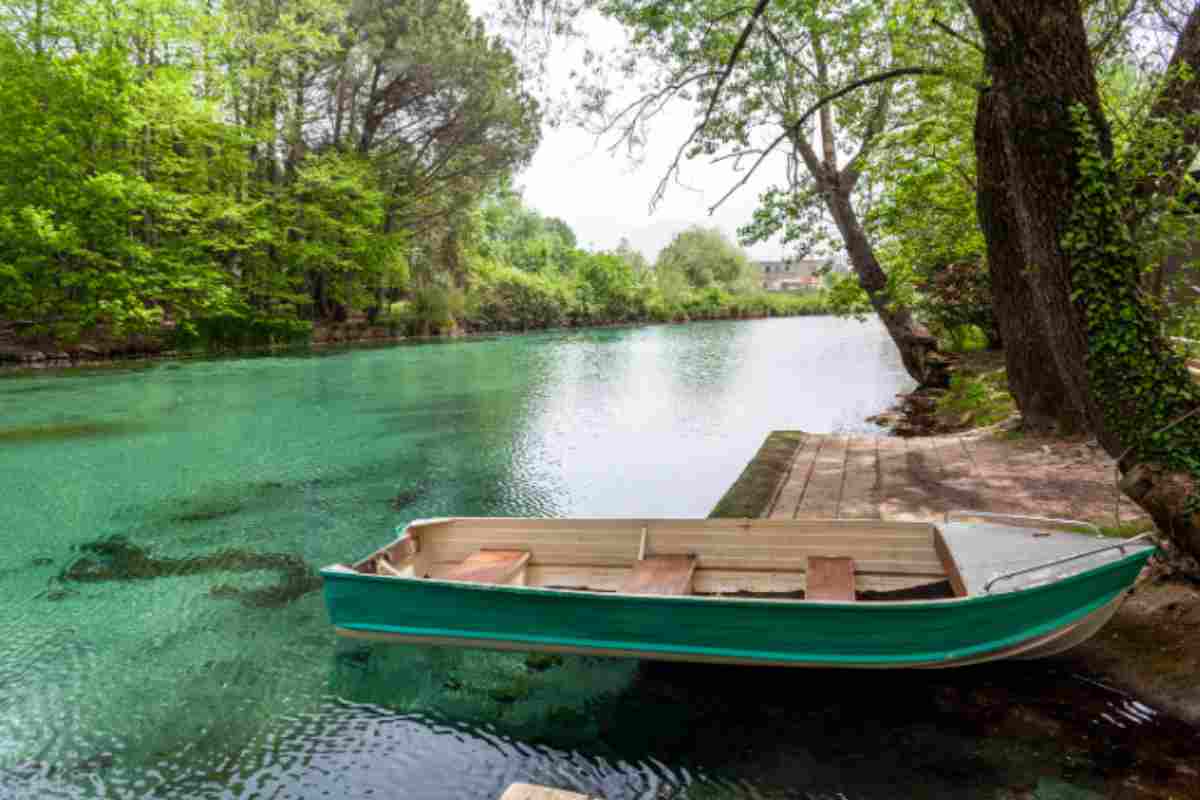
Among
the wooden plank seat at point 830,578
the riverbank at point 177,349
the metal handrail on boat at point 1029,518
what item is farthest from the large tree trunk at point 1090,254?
A: the riverbank at point 177,349

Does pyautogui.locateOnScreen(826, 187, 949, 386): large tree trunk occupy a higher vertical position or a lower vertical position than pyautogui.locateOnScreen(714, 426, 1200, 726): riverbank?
higher

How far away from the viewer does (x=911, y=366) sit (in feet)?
51.0

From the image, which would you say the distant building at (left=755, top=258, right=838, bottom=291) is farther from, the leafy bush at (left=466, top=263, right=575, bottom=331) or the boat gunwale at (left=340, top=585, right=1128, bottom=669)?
the boat gunwale at (left=340, top=585, right=1128, bottom=669)

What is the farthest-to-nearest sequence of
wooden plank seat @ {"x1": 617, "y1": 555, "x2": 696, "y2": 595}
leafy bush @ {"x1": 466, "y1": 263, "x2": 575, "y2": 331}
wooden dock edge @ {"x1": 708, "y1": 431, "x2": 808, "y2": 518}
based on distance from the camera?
1. leafy bush @ {"x1": 466, "y1": 263, "x2": 575, "y2": 331}
2. wooden dock edge @ {"x1": 708, "y1": 431, "x2": 808, "y2": 518}
3. wooden plank seat @ {"x1": 617, "y1": 555, "x2": 696, "y2": 595}

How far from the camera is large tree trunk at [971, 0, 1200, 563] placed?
13.0ft

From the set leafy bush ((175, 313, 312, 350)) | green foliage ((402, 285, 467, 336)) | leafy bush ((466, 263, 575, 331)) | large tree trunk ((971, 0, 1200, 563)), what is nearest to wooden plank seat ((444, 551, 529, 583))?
large tree trunk ((971, 0, 1200, 563))

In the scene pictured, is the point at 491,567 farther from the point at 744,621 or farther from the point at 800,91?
the point at 800,91

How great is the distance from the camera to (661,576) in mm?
4734

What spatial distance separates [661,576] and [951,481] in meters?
3.95

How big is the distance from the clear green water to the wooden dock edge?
40.9 inches

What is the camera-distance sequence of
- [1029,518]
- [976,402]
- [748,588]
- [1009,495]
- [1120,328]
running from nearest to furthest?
[1120,328] → [1029,518] → [748,588] → [1009,495] → [976,402]

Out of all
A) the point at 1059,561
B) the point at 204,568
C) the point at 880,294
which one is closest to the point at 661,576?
the point at 1059,561

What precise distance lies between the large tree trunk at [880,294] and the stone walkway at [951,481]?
200 inches

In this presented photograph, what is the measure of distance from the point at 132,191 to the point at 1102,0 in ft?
97.6
